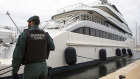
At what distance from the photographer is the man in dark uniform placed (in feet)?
7.93

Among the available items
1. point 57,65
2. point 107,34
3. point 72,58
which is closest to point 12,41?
point 57,65

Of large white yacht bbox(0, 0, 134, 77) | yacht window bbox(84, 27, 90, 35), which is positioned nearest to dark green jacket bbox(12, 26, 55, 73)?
large white yacht bbox(0, 0, 134, 77)

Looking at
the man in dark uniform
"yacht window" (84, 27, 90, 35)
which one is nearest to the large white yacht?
"yacht window" (84, 27, 90, 35)

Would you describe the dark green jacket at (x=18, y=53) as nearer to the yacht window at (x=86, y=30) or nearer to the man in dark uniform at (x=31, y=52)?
the man in dark uniform at (x=31, y=52)

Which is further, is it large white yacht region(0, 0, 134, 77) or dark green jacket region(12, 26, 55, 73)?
large white yacht region(0, 0, 134, 77)

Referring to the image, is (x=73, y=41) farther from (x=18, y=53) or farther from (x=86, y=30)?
(x=18, y=53)

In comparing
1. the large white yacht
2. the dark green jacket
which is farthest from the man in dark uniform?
the large white yacht

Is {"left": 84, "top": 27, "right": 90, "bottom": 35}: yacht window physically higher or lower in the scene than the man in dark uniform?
higher

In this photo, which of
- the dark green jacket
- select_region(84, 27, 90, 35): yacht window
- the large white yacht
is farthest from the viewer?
select_region(84, 27, 90, 35): yacht window

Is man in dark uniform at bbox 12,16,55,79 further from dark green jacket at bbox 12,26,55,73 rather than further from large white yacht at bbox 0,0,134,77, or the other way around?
large white yacht at bbox 0,0,134,77

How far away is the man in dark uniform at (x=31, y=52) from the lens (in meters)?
2.42

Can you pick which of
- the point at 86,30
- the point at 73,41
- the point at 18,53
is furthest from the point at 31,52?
the point at 86,30

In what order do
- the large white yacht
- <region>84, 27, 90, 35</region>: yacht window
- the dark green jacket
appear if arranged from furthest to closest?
<region>84, 27, 90, 35</region>: yacht window < the large white yacht < the dark green jacket

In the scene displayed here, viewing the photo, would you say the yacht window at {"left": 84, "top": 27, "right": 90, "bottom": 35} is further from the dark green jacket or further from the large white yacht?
the dark green jacket
